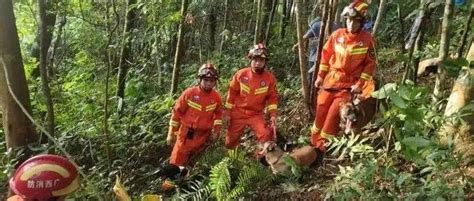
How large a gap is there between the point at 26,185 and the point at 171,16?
582 centimetres

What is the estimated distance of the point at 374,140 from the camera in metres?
6.14

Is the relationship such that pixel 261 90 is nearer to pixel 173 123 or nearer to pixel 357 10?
pixel 173 123

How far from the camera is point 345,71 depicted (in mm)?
6355

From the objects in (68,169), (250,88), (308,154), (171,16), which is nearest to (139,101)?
(171,16)

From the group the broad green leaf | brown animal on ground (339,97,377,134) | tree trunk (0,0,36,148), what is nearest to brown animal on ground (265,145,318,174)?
brown animal on ground (339,97,377,134)

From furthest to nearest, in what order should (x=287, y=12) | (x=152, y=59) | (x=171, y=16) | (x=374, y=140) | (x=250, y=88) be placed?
(x=287, y=12) < (x=152, y=59) < (x=171, y=16) < (x=250, y=88) < (x=374, y=140)

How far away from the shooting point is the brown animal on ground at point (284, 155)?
6.03 m

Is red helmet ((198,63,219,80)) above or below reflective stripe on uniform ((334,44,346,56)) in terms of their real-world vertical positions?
below

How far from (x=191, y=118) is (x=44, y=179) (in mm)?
3742

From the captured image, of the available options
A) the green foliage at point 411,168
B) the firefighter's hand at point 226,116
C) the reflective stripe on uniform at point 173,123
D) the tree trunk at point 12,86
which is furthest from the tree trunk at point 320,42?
the tree trunk at point 12,86

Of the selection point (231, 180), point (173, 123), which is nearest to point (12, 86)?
point (173, 123)

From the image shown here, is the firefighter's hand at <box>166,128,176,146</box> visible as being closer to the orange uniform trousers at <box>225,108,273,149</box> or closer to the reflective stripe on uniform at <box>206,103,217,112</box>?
the reflective stripe on uniform at <box>206,103,217,112</box>

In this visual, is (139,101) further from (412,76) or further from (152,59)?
(412,76)

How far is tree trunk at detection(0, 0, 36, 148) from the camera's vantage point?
238 inches
